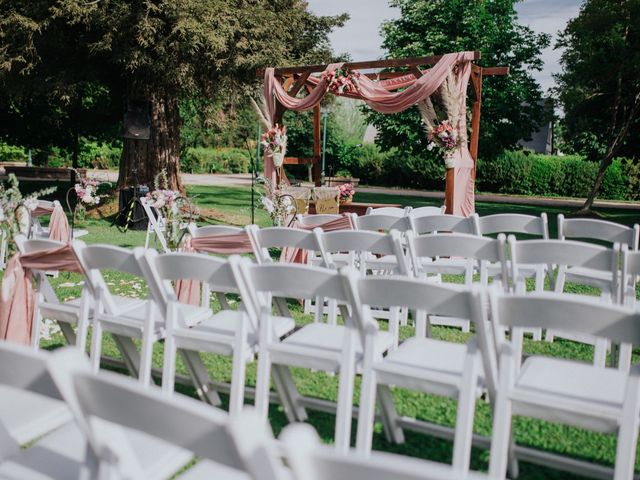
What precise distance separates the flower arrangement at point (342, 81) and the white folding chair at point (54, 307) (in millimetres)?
7811

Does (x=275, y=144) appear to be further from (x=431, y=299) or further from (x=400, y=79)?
(x=431, y=299)

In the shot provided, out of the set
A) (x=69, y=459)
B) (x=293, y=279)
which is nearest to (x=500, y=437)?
(x=293, y=279)

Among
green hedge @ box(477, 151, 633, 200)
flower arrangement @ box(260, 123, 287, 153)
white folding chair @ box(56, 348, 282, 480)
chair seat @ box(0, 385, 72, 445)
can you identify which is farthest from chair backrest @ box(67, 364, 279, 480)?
green hedge @ box(477, 151, 633, 200)

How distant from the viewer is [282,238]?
4.39 m

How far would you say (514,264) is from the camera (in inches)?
162

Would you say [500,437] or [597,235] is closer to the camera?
[500,437]

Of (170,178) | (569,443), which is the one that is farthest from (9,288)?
(170,178)

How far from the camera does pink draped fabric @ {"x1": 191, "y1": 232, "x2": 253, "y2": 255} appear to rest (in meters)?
4.96

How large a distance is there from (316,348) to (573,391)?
3.74ft

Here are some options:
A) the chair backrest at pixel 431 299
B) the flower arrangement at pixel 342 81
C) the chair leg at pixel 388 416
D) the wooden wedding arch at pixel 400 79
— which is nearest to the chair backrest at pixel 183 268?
the chair backrest at pixel 431 299

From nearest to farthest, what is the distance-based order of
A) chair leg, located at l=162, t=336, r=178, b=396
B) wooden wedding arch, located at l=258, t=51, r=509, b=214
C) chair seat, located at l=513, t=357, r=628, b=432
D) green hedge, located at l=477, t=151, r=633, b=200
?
chair seat, located at l=513, t=357, r=628, b=432
chair leg, located at l=162, t=336, r=178, b=396
wooden wedding arch, located at l=258, t=51, r=509, b=214
green hedge, located at l=477, t=151, r=633, b=200

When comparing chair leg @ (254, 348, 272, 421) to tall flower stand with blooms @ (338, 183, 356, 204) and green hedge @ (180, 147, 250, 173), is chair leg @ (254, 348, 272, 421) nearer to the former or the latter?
tall flower stand with blooms @ (338, 183, 356, 204)

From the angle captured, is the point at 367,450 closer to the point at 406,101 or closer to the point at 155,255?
the point at 155,255

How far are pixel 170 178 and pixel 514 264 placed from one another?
1217 centimetres
